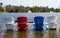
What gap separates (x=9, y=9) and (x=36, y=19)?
196 cm

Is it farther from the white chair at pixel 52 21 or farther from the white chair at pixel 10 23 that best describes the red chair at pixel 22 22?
the white chair at pixel 52 21

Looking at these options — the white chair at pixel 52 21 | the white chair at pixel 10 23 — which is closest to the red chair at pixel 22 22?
the white chair at pixel 10 23

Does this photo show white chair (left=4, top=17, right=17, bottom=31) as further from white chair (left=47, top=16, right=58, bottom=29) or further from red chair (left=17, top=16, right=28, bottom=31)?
white chair (left=47, top=16, right=58, bottom=29)

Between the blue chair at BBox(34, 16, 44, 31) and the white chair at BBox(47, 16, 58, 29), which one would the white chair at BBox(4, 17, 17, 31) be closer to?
the blue chair at BBox(34, 16, 44, 31)

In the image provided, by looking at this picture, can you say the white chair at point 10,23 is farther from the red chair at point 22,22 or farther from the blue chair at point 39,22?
the blue chair at point 39,22

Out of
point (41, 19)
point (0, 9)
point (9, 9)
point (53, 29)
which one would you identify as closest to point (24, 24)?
point (41, 19)

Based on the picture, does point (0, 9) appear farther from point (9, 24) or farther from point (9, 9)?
point (9, 24)

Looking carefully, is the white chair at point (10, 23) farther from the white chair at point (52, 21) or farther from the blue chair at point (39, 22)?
the white chair at point (52, 21)

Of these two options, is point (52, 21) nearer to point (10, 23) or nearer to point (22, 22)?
point (22, 22)

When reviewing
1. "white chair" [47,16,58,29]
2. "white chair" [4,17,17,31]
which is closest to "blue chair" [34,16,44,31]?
"white chair" [47,16,58,29]

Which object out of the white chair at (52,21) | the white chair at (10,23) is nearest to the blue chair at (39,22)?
the white chair at (52,21)

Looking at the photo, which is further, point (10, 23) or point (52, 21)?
point (52, 21)

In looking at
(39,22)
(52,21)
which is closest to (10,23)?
(39,22)

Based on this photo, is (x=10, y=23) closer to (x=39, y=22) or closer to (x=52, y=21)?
(x=39, y=22)
